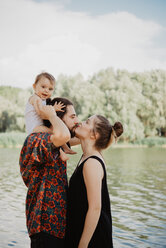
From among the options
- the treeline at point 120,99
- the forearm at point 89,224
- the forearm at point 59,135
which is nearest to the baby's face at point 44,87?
the forearm at point 59,135

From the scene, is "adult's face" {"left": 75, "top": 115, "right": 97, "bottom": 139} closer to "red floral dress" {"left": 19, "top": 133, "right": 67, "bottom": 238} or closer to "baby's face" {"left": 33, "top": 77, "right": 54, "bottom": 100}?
"red floral dress" {"left": 19, "top": 133, "right": 67, "bottom": 238}

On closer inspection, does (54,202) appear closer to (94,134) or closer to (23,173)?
(23,173)

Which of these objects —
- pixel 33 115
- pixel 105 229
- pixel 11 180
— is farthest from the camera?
pixel 11 180

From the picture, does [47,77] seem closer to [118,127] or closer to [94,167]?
[118,127]

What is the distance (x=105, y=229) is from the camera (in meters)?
2.31

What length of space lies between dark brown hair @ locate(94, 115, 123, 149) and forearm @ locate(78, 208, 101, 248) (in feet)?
1.51

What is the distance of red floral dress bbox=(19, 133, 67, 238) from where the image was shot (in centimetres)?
212

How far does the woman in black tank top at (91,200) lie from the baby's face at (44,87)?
2.34 ft

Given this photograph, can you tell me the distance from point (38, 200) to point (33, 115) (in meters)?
0.68

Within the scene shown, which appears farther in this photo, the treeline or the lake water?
the treeline

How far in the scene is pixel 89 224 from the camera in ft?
7.24

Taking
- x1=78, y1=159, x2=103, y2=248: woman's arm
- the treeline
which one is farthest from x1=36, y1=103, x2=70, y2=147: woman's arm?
the treeline

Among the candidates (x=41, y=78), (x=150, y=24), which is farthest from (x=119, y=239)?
(x=150, y=24)

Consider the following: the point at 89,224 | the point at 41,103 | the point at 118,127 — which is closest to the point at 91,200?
the point at 89,224
